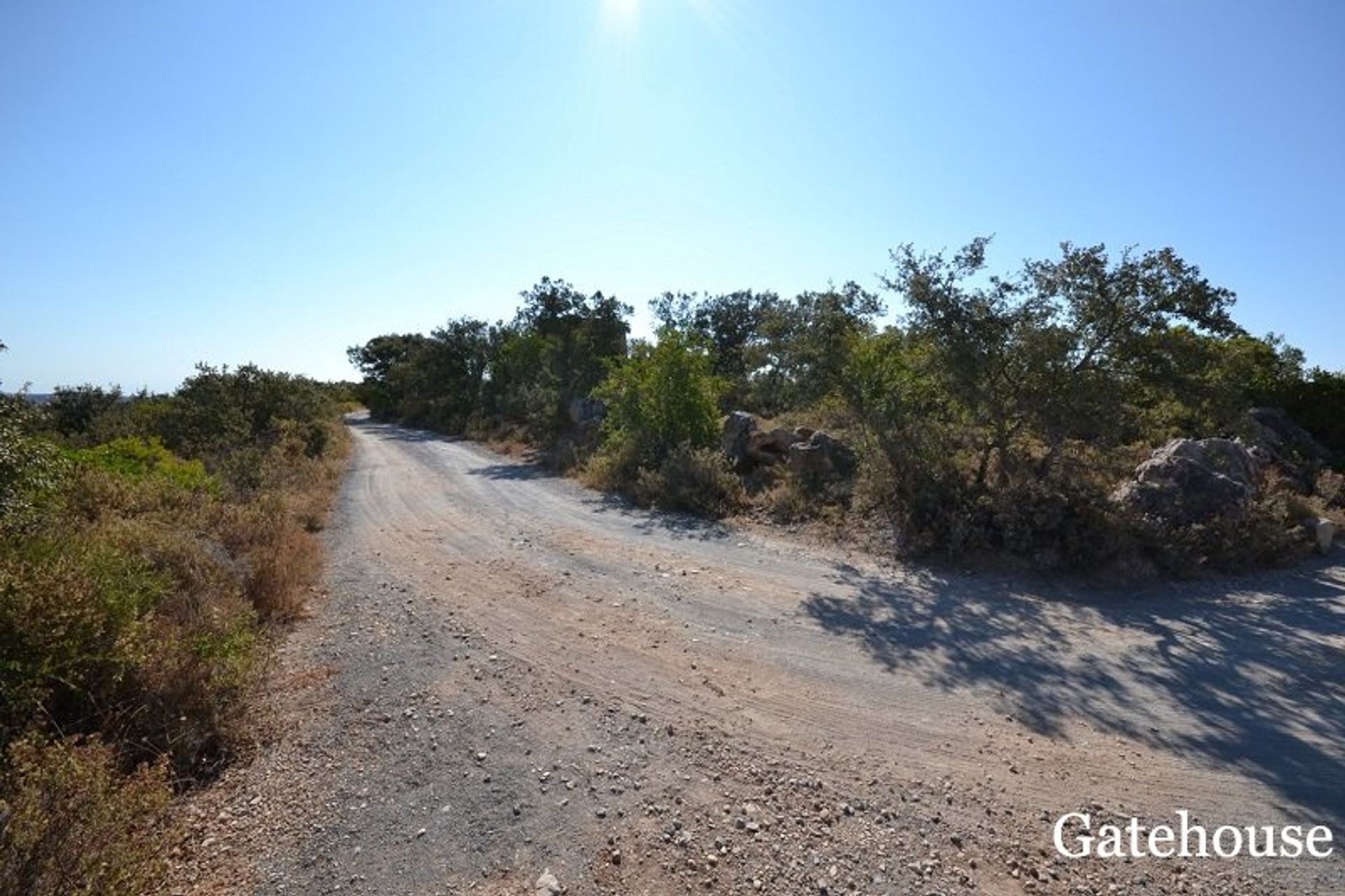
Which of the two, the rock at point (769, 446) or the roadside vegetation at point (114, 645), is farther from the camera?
the rock at point (769, 446)

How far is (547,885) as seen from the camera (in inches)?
130

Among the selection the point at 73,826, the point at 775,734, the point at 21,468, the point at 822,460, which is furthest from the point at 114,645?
the point at 822,460

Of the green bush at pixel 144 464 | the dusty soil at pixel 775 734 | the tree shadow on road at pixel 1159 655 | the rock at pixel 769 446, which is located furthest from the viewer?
the rock at pixel 769 446

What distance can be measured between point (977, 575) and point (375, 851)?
7689mm

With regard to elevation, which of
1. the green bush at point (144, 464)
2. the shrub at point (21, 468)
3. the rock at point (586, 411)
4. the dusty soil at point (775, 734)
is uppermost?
the rock at point (586, 411)

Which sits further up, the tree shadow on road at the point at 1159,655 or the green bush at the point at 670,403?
the green bush at the point at 670,403

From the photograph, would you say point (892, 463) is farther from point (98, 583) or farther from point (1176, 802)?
point (98, 583)

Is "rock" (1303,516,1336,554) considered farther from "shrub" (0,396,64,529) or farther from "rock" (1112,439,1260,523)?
"shrub" (0,396,64,529)

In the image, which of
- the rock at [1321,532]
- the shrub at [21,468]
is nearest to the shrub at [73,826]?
the shrub at [21,468]

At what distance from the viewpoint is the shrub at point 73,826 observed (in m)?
2.79

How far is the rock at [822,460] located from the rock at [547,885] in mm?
9663

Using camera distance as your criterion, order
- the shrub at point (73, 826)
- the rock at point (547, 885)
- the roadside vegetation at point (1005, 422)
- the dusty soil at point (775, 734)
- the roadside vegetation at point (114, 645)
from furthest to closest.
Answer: the roadside vegetation at point (1005, 422) → the dusty soil at point (775, 734) → the rock at point (547, 885) → the roadside vegetation at point (114, 645) → the shrub at point (73, 826)

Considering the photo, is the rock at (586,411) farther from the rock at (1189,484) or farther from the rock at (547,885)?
the rock at (547,885)

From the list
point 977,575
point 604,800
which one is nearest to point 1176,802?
point 604,800
